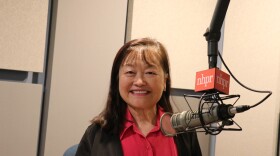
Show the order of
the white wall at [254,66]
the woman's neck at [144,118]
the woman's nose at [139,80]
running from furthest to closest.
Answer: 1. the white wall at [254,66]
2. the woman's neck at [144,118]
3. the woman's nose at [139,80]

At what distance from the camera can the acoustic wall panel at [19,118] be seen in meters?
1.66

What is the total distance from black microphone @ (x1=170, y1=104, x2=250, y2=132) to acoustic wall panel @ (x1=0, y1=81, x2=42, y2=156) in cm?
125

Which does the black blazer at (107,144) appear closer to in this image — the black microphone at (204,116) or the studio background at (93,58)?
the black microphone at (204,116)

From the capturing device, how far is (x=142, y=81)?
3.53 ft

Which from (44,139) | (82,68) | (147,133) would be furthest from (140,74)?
(44,139)

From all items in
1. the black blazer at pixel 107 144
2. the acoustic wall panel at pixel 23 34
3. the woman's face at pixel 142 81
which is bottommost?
the black blazer at pixel 107 144

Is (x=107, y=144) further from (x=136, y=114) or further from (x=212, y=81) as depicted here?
(x=212, y=81)

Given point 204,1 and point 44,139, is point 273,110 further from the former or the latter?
point 44,139

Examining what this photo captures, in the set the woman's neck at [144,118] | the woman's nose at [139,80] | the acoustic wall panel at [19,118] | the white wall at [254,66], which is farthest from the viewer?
the white wall at [254,66]

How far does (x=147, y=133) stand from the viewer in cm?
116

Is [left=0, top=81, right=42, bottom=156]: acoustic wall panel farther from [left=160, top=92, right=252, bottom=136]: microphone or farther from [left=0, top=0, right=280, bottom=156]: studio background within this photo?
[left=160, top=92, right=252, bottom=136]: microphone

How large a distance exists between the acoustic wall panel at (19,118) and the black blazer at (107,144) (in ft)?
2.14

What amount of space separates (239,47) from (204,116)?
1550mm

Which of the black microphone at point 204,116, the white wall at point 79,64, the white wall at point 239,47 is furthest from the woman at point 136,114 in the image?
the white wall at point 239,47
